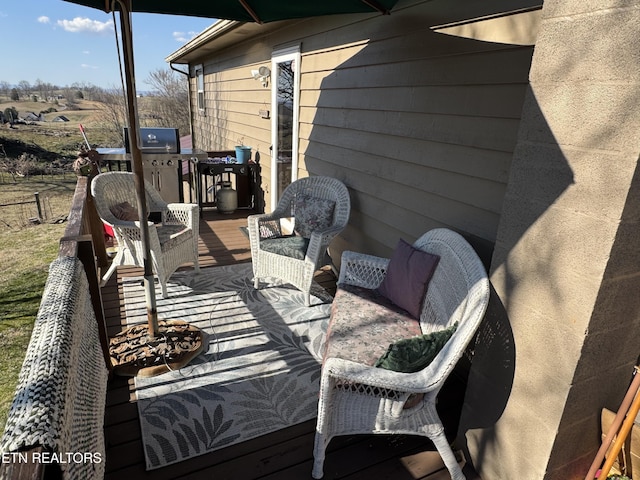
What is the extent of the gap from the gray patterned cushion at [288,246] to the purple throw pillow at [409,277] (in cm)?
94

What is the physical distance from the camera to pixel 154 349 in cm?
241

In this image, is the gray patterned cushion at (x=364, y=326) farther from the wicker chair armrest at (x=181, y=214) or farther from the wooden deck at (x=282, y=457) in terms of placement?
the wicker chair armrest at (x=181, y=214)

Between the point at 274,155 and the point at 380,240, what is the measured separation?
2.43 metres

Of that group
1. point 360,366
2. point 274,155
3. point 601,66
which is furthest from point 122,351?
point 274,155

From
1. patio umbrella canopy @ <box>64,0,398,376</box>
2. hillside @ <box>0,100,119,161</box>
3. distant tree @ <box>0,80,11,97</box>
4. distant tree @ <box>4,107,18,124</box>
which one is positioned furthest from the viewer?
distant tree @ <box>0,80,11,97</box>

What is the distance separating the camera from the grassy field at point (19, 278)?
114 inches

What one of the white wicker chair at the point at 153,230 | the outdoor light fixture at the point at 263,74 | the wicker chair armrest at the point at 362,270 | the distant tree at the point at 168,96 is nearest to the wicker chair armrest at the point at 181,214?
Answer: the white wicker chair at the point at 153,230

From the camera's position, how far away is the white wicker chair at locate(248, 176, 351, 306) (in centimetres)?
308

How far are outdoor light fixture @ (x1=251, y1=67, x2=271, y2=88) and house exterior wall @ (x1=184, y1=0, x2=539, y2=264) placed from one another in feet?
2.26

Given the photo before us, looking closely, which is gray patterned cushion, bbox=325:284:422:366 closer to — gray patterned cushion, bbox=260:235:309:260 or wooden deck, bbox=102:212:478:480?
wooden deck, bbox=102:212:478:480

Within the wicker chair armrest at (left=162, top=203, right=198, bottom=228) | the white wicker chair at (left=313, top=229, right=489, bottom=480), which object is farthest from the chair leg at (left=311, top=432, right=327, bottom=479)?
the wicker chair armrest at (left=162, top=203, right=198, bottom=228)

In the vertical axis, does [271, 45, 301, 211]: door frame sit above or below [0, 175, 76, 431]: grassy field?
Result: above

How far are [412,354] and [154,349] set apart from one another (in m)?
1.66

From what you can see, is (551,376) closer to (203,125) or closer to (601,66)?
(601,66)
